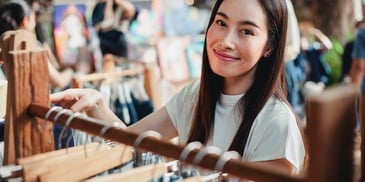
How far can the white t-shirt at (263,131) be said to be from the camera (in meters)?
1.18

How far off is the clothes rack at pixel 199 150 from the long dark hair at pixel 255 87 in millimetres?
435

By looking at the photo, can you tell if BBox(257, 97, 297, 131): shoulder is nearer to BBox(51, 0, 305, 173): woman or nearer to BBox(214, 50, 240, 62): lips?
BBox(51, 0, 305, 173): woman

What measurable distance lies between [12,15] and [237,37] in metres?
2.32

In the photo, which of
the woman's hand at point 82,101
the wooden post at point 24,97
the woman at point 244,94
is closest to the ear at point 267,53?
the woman at point 244,94

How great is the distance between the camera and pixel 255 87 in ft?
4.38

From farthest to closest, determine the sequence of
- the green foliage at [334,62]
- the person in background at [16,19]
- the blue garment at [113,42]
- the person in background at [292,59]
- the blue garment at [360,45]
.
Result: the green foliage at [334,62] → the blue garment at [113,42] → the blue garment at [360,45] → the person in background at [292,59] → the person in background at [16,19]

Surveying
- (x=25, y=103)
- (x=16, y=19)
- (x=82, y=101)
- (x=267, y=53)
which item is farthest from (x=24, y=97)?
(x=16, y=19)

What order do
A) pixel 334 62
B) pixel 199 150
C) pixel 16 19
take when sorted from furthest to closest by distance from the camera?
pixel 334 62 → pixel 16 19 → pixel 199 150

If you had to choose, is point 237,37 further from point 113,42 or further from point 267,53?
point 113,42

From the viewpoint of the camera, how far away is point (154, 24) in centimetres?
505

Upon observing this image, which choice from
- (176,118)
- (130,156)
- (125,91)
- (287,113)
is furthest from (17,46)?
(125,91)

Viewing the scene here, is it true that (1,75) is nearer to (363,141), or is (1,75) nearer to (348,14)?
(363,141)

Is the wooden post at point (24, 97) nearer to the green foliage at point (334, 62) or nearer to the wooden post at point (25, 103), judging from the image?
→ the wooden post at point (25, 103)

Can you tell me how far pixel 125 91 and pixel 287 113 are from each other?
5.45 ft
